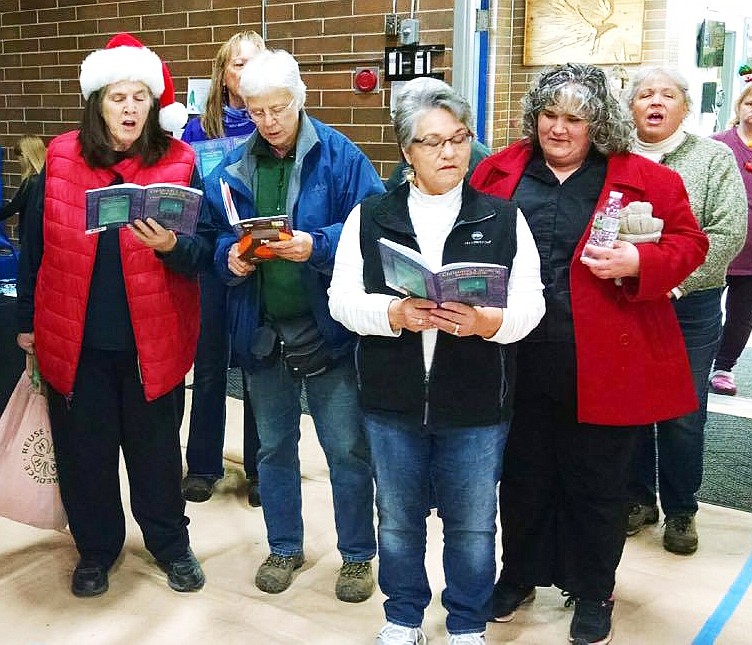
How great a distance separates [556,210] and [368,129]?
9.26 feet

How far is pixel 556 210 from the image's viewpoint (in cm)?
207

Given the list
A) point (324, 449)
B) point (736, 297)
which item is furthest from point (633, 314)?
point (736, 297)

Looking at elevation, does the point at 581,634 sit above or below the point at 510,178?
below

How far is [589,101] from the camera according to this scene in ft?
6.51

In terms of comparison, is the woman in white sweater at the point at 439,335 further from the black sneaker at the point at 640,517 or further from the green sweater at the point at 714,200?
the black sneaker at the point at 640,517

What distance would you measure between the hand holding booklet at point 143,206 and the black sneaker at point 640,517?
1811 mm

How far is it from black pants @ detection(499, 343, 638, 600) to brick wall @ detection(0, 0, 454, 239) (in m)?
2.68

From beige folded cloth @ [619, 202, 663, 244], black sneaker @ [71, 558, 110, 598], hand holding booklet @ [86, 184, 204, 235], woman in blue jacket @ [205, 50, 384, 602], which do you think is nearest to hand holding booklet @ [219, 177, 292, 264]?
woman in blue jacket @ [205, 50, 384, 602]

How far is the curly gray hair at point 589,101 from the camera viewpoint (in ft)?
6.52

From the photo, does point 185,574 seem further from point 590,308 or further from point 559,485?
point 590,308

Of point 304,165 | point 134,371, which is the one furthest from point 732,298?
point 134,371

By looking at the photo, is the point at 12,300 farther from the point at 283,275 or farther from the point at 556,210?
the point at 556,210

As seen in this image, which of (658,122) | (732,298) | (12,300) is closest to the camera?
(658,122)

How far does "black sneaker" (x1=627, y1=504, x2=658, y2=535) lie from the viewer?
2979 mm
